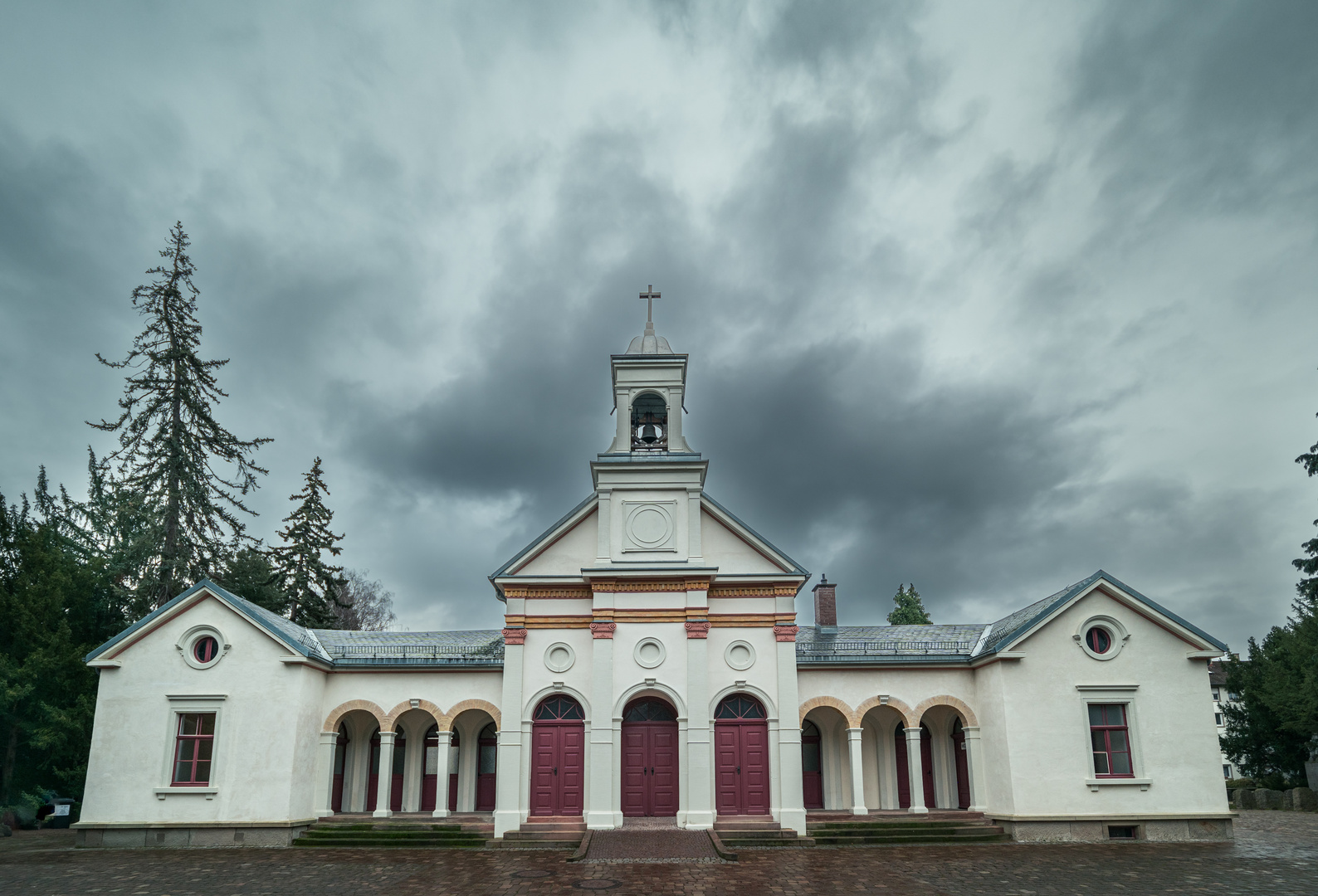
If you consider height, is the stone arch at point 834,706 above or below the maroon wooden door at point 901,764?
above

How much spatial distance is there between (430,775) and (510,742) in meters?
4.42

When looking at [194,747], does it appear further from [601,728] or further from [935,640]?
[935,640]

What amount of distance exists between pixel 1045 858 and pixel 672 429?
1315cm

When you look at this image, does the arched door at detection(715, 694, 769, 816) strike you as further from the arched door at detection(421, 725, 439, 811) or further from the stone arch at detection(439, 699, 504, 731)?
the arched door at detection(421, 725, 439, 811)

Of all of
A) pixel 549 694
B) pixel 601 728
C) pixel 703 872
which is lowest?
pixel 703 872

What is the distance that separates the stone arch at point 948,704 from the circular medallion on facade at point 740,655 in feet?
14.7

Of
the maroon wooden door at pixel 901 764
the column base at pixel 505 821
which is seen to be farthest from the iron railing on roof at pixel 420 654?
the maroon wooden door at pixel 901 764

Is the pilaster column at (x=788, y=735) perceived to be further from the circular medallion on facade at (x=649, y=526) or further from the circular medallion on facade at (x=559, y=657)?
the circular medallion on facade at (x=559, y=657)

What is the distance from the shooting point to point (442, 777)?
2189cm

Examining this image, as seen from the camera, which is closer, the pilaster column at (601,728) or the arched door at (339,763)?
the pilaster column at (601,728)

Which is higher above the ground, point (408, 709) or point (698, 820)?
point (408, 709)

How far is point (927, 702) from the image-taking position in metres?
22.3

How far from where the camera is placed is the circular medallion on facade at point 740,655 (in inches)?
854

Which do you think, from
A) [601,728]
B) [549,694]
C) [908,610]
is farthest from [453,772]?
[908,610]
